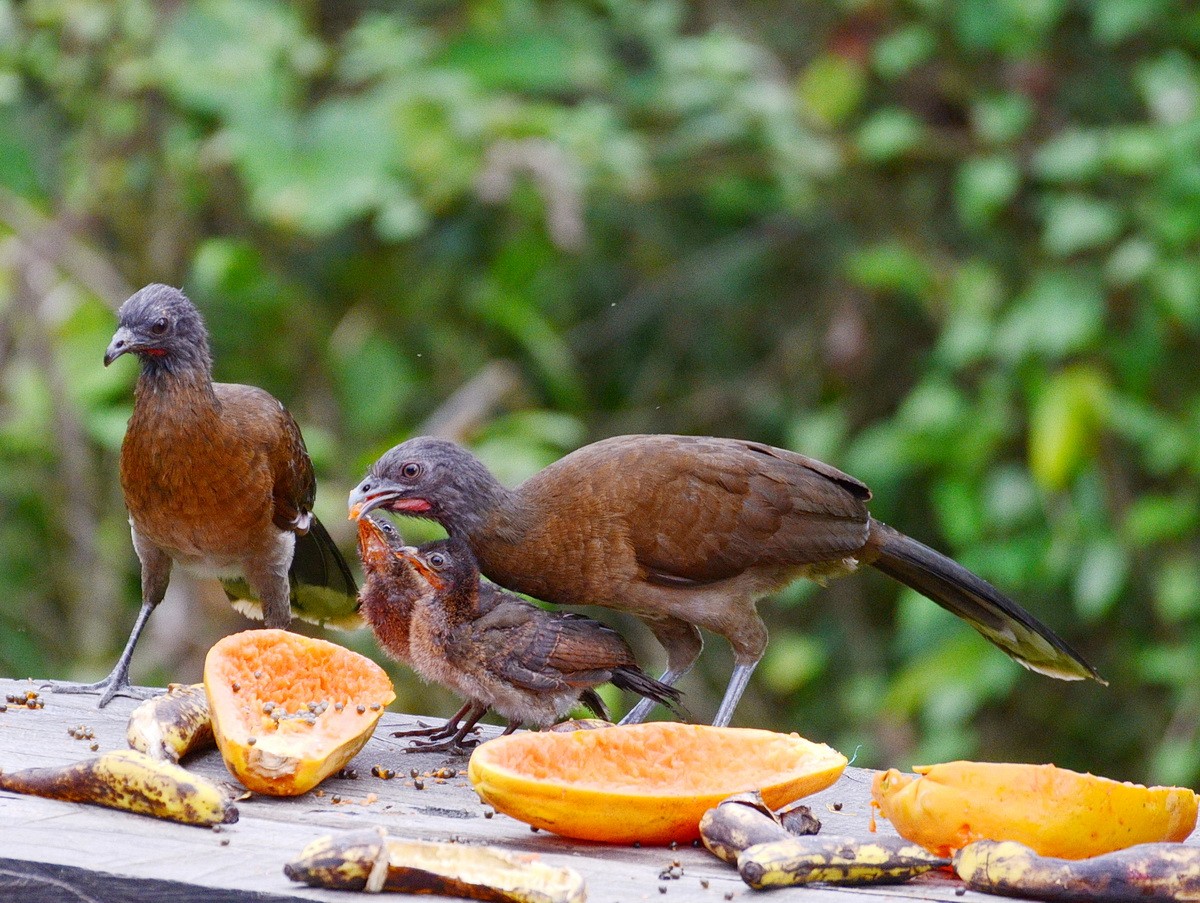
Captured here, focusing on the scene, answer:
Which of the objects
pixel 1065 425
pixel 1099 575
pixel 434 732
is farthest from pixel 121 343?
pixel 1099 575

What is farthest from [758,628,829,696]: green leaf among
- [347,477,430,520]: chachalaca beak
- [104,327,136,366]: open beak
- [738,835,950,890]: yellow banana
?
[738,835,950,890]: yellow banana

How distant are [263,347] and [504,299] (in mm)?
1217

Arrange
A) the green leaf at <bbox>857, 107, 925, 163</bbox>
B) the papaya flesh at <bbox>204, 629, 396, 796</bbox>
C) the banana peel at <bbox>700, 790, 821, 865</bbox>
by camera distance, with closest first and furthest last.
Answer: the banana peel at <bbox>700, 790, 821, 865</bbox>, the papaya flesh at <bbox>204, 629, 396, 796</bbox>, the green leaf at <bbox>857, 107, 925, 163</bbox>

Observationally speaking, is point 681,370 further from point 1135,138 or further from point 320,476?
point 1135,138

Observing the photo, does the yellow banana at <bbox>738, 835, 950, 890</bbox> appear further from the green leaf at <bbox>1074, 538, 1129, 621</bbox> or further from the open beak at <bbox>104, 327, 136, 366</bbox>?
the green leaf at <bbox>1074, 538, 1129, 621</bbox>

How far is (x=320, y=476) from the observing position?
710 centimetres

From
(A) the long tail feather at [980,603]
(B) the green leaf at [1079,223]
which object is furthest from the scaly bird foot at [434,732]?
(B) the green leaf at [1079,223]

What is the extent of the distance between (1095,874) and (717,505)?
1757 millimetres

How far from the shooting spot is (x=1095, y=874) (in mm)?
2318

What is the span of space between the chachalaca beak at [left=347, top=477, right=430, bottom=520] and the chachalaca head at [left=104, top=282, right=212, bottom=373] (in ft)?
2.04

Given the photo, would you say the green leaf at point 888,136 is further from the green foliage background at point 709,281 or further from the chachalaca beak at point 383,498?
the chachalaca beak at point 383,498

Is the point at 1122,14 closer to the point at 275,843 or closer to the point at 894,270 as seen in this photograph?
the point at 894,270

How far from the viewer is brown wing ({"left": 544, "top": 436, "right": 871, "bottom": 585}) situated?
12.7 ft

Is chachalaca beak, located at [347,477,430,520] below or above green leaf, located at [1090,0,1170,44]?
below
